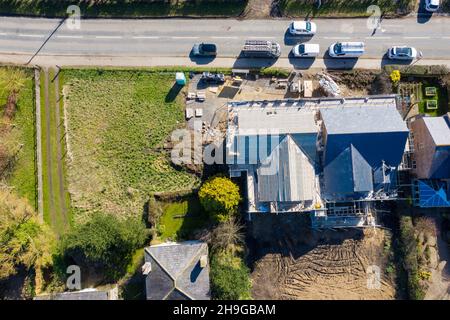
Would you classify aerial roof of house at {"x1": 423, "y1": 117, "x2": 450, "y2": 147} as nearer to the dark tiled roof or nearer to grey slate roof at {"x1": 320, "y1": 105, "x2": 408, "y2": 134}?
grey slate roof at {"x1": 320, "y1": 105, "x2": 408, "y2": 134}

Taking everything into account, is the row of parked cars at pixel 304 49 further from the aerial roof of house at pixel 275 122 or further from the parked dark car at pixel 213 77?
the aerial roof of house at pixel 275 122

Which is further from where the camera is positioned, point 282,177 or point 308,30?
point 308,30

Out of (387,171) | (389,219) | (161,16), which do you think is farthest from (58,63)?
(389,219)

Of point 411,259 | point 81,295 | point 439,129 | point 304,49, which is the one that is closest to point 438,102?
point 439,129

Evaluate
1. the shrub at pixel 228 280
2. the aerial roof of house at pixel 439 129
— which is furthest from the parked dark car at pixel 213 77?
the aerial roof of house at pixel 439 129

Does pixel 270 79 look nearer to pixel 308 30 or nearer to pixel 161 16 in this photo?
pixel 308 30

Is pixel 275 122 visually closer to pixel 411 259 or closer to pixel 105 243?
pixel 411 259

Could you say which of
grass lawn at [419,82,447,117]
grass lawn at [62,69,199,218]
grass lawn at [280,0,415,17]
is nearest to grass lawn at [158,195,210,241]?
grass lawn at [62,69,199,218]
